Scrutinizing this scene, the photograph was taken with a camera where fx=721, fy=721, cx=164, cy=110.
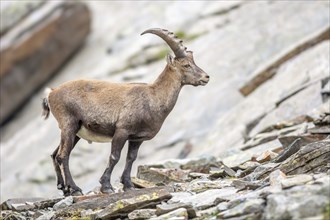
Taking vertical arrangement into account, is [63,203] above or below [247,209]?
above

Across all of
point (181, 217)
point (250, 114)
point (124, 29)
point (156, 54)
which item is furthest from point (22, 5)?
point (181, 217)

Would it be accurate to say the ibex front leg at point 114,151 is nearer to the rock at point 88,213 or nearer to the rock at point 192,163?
the rock at point 88,213

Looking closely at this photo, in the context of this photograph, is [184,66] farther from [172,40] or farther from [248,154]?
[248,154]

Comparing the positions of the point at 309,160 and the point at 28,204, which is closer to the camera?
the point at 309,160

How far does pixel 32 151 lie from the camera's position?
31.3 meters

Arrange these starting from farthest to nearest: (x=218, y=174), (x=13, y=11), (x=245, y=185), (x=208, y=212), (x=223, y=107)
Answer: (x=13, y=11) → (x=223, y=107) → (x=218, y=174) → (x=245, y=185) → (x=208, y=212)

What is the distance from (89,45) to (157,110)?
1165 inches

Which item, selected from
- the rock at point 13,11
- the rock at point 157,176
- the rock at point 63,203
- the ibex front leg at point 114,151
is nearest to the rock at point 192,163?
the rock at point 157,176

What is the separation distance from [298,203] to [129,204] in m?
3.19

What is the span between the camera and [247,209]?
9.41 metres

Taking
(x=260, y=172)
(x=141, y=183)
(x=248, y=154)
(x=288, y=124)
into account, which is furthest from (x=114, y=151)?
(x=288, y=124)

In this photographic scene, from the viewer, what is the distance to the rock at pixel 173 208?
10.4m

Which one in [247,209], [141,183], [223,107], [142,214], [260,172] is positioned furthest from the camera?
[223,107]

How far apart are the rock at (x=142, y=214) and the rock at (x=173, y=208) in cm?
12
